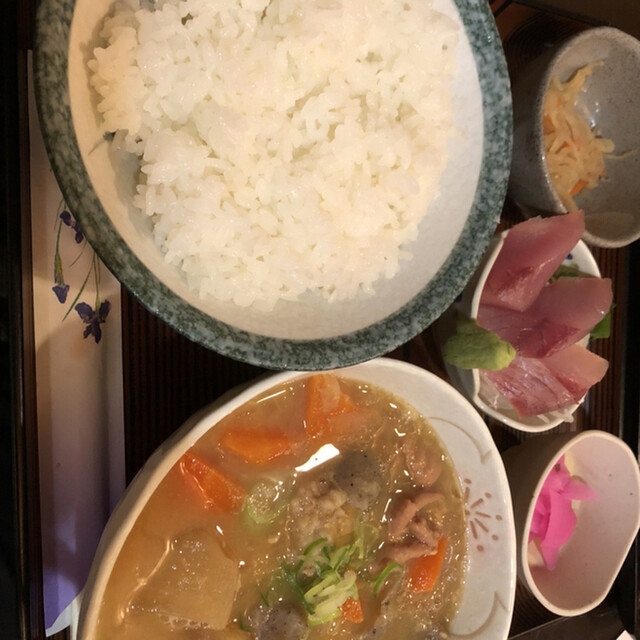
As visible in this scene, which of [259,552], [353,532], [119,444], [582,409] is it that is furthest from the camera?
[582,409]

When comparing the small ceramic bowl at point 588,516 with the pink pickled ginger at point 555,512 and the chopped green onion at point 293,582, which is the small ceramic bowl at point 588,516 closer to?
the pink pickled ginger at point 555,512

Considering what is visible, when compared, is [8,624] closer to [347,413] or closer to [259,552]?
[259,552]

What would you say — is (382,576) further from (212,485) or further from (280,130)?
(280,130)

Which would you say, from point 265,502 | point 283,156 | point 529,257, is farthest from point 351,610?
point 283,156

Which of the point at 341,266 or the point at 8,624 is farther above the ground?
the point at 341,266

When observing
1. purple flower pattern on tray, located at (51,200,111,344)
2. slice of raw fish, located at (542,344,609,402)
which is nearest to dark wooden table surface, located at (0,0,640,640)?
purple flower pattern on tray, located at (51,200,111,344)

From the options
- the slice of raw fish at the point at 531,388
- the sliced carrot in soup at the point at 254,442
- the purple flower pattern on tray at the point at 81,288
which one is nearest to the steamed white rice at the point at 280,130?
the purple flower pattern on tray at the point at 81,288

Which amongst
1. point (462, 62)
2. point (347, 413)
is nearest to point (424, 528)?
point (347, 413)

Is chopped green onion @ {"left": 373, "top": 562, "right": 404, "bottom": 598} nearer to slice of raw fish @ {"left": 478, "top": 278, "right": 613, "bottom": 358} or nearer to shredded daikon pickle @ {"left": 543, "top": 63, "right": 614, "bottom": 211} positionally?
slice of raw fish @ {"left": 478, "top": 278, "right": 613, "bottom": 358}
